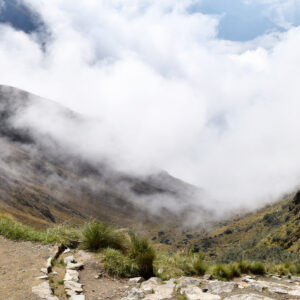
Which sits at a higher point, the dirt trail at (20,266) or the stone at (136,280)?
the dirt trail at (20,266)

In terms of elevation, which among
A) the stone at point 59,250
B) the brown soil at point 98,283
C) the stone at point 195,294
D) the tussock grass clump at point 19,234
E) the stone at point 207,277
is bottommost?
the brown soil at point 98,283

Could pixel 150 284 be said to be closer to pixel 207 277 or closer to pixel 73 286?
pixel 207 277

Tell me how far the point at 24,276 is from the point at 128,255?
12.9 feet

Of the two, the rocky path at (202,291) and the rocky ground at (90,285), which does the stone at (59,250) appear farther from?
the rocky path at (202,291)

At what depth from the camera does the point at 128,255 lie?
1129 cm

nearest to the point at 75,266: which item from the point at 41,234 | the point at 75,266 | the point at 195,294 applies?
the point at 75,266

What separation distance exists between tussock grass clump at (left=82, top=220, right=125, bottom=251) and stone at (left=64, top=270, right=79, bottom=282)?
249cm

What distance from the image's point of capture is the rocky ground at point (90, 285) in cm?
766

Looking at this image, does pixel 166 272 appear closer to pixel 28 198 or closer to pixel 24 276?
pixel 24 276

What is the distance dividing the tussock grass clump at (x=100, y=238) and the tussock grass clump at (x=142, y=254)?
0.94 metres

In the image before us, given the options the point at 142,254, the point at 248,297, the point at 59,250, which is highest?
the point at 142,254

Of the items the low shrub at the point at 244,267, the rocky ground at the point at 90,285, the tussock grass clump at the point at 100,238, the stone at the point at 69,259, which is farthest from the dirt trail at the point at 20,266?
the low shrub at the point at 244,267

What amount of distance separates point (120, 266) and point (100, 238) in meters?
2.37

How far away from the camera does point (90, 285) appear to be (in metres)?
8.93
